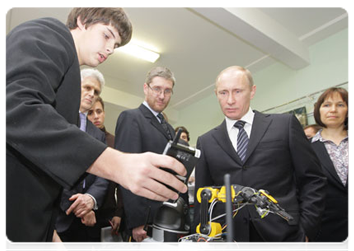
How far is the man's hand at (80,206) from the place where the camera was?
1.54 meters

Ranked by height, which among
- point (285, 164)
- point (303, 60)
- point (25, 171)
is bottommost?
point (25, 171)

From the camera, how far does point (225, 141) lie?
1643 millimetres

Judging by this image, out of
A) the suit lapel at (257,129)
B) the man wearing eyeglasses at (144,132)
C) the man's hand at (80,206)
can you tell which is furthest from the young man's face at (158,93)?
the man's hand at (80,206)

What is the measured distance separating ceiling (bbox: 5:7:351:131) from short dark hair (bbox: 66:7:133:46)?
8.77ft

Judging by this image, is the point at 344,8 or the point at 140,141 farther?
the point at 344,8

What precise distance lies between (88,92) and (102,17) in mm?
1093

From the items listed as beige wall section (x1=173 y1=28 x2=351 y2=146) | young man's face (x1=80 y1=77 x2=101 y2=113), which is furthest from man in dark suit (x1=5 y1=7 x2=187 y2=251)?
beige wall section (x1=173 y1=28 x2=351 y2=146)

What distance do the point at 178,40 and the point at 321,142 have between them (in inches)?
136

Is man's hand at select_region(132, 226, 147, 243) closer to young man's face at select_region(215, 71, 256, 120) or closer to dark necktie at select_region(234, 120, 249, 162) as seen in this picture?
dark necktie at select_region(234, 120, 249, 162)

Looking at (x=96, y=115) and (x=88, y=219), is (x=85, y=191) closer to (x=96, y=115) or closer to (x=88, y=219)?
(x=88, y=219)

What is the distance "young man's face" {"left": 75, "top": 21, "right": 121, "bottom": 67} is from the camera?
40.1 inches
